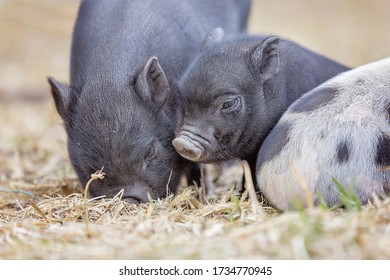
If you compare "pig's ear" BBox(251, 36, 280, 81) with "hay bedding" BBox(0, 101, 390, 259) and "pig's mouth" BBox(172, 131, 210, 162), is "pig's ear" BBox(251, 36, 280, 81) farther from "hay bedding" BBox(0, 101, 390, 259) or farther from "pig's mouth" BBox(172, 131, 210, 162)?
"hay bedding" BBox(0, 101, 390, 259)

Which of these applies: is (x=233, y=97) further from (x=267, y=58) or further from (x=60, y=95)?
(x=60, y=95)

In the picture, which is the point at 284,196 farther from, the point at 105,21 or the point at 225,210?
the point at 105,21

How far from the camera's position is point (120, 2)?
5277 mm

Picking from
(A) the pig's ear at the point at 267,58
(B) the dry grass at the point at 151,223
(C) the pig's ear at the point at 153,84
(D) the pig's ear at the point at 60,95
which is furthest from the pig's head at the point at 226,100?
(D) the pig's ear at the point at 60,95

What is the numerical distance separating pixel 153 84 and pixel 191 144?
0.66m

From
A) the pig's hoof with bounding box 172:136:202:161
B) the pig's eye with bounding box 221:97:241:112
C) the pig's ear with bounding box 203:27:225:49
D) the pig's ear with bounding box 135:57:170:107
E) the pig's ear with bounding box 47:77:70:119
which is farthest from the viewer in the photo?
the pig's ear with bounding box 203:27:225:49

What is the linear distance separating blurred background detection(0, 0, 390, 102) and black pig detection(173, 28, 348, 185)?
569 centimetres

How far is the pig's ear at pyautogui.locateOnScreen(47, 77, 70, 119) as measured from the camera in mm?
4668

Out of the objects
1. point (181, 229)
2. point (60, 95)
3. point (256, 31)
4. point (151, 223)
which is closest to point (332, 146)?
point (181, 229)

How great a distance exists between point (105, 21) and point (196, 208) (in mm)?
1595

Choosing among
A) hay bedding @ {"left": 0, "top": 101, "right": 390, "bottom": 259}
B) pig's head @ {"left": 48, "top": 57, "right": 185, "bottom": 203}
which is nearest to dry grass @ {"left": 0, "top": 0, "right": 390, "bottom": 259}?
hay bedding @ {"left": 0, "top": 101, "right": 390, "bottom": 259}

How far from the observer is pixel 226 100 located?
4285mm

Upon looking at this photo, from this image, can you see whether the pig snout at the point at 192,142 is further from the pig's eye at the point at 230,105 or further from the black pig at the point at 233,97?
the pig's eye at the point at 230,105
